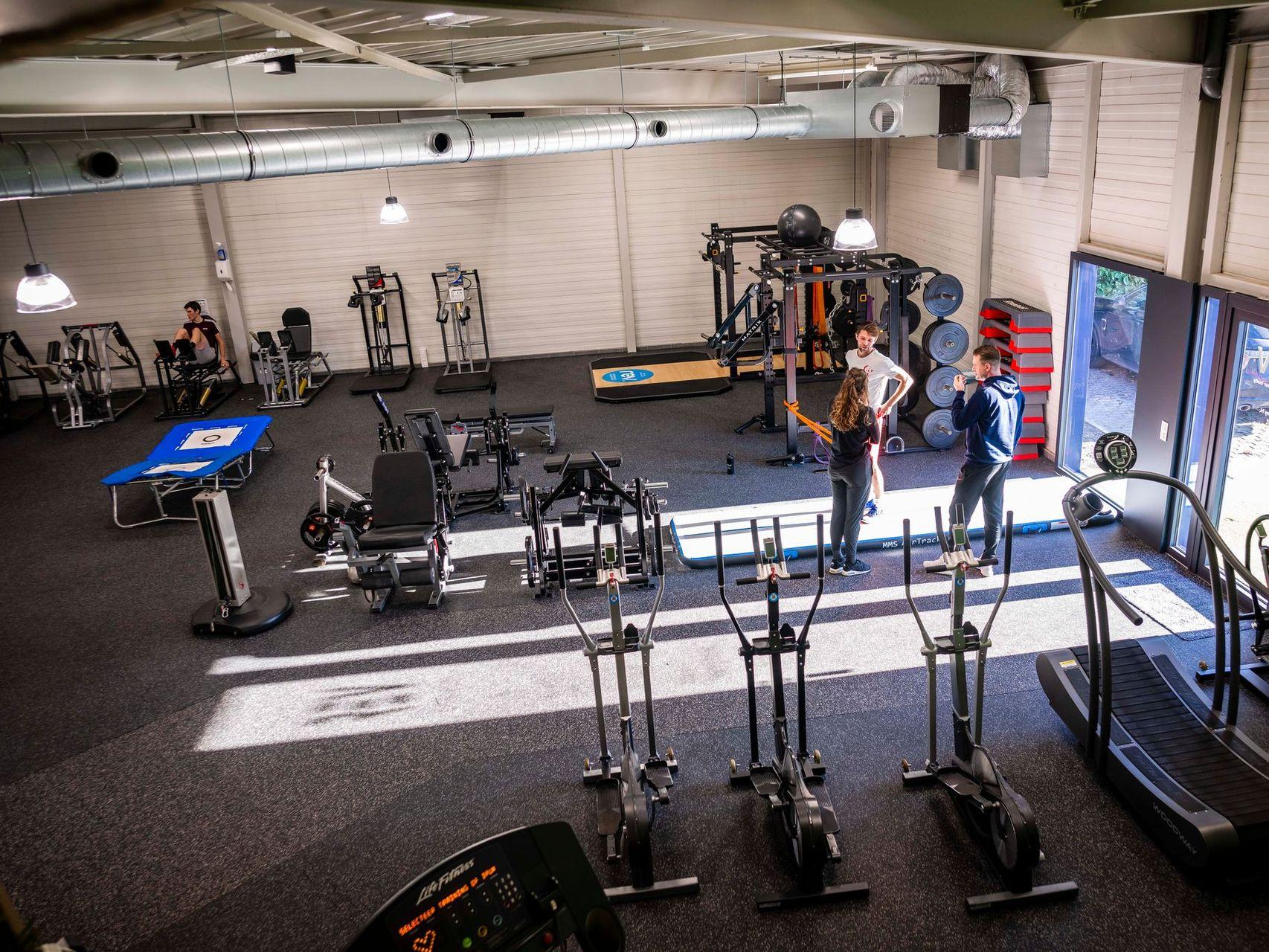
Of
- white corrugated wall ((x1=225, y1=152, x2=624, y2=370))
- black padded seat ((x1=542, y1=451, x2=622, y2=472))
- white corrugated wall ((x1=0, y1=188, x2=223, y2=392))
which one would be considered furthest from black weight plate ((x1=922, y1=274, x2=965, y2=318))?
white corrugated wall ((x1=0, y1=188, x2=223, y2=392))

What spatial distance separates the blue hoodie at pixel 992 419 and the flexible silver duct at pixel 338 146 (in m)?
3.88

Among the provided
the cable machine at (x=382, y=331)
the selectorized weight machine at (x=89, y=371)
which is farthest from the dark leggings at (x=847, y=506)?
the selectorized weight machine at (x=89, y=371)

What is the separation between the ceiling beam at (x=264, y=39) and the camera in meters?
5.81

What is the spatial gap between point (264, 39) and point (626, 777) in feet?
16.5

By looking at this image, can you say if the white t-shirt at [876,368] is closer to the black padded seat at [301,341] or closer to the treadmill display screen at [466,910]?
the treadmill display screen at [466,910]

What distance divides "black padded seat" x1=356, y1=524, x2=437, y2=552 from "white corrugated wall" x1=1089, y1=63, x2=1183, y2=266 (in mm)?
5621

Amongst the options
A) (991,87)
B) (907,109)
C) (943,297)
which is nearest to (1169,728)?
(943,297)

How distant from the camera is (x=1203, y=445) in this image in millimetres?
6434

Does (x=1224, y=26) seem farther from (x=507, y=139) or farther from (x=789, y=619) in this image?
(x=507, y=139)

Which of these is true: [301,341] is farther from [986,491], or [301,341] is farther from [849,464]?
[986,491]

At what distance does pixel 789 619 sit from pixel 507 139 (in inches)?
184

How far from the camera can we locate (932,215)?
1144 cm

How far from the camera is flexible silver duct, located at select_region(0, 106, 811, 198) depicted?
617cm

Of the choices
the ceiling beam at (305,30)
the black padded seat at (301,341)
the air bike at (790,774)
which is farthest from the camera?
the black padded seat at (301,341)
